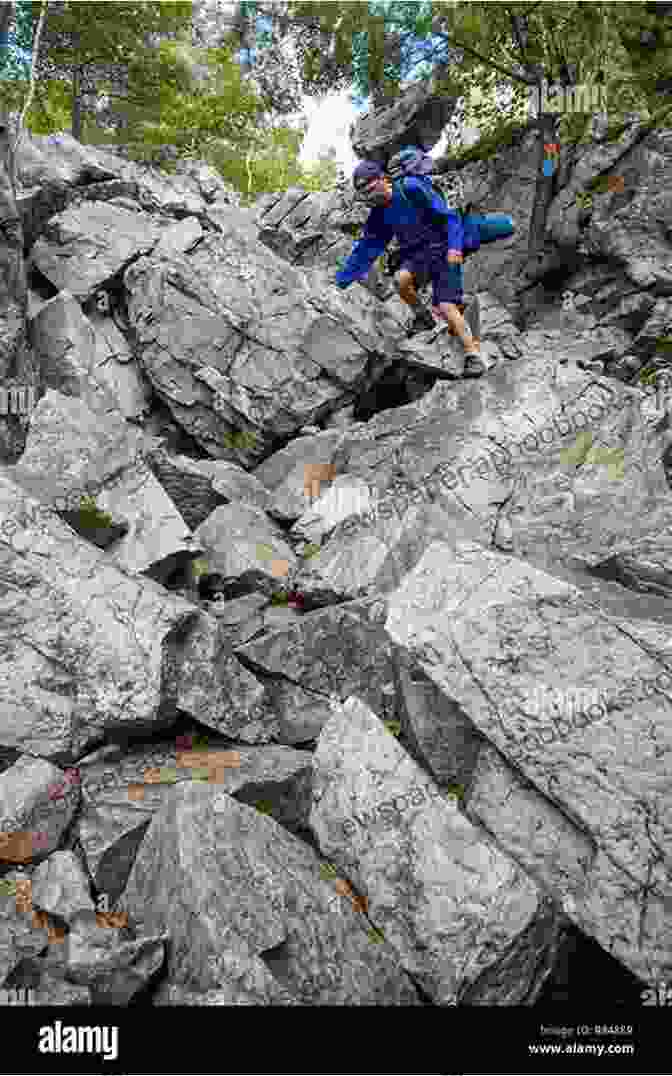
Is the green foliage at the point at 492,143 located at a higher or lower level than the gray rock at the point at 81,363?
higher

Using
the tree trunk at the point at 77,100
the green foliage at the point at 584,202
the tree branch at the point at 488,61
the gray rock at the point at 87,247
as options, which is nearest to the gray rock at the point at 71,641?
the gray rock at the point at 87,247

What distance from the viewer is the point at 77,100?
29.7 m

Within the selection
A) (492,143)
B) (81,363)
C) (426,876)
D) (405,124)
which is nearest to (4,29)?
(81,363)

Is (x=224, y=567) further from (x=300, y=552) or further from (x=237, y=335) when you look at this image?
(x=237, y=335)

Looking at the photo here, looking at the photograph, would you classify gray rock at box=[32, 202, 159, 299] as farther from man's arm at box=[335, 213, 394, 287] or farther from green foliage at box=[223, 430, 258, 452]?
man's arm at box=[335, 213, 394, 287]

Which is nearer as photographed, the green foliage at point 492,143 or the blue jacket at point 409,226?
the blue jacket at point 409,226

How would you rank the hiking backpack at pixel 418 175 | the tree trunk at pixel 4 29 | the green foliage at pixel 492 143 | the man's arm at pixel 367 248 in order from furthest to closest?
1. the green foliage at pixel 492 143
2. the tree trunk at pixel 4 29
3. the man's arm at pixel 367 248
4. the hiking backpack at pixel 418 175

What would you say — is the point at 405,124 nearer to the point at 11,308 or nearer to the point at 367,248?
the point at 367,248

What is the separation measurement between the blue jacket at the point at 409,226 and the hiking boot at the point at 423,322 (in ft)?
14.8

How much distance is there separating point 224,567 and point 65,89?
89.6 ft

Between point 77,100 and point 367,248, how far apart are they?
21.5 metres

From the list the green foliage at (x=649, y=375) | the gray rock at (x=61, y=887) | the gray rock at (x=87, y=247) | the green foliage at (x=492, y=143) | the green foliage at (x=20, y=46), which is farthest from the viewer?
the green foliage at (x=492, y=143)

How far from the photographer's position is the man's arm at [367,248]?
1557 cm

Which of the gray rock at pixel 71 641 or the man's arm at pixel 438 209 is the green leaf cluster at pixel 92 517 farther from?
the man's arm at pixel 438 209
